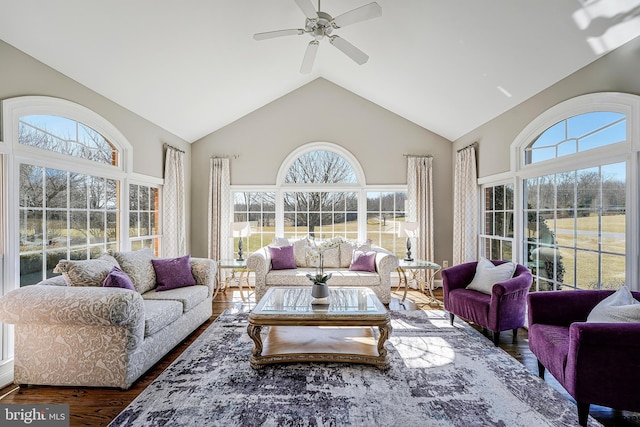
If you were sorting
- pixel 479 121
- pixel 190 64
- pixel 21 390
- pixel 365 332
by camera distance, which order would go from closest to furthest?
pixel 21 390, pixel 365 332, pixel 190 64, pixel 479 121

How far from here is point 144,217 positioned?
4594 mm

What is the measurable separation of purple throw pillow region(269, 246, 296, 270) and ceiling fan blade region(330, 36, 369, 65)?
287 cm

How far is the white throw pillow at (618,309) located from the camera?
2.06 metres

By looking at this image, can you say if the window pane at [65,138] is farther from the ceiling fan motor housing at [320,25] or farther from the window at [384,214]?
the window at [384,214]

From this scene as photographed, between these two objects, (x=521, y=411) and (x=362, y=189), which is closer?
(x=521, y=411)

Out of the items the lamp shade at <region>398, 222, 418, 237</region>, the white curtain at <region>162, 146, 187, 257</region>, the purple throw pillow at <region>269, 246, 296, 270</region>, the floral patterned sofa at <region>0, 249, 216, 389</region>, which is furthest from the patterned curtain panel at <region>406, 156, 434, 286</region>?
the floral patterned sofa at <region>0, 249, 216, 389</region>

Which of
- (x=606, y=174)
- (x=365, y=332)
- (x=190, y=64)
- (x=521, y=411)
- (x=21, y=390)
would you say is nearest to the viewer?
(x=521, y=411)

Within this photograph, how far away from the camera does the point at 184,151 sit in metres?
5.50

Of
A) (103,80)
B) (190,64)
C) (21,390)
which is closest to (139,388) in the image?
(21,390)

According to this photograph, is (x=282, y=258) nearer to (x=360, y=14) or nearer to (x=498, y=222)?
(x=498, y=222)

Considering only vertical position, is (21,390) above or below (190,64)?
below

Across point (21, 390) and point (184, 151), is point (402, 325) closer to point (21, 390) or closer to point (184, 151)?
point (21, 390)

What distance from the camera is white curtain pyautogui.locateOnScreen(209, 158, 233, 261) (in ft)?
18.3

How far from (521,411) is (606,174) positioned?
220 centimetres
